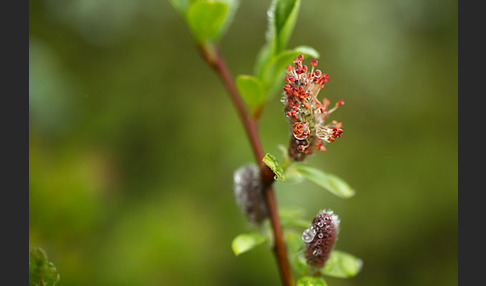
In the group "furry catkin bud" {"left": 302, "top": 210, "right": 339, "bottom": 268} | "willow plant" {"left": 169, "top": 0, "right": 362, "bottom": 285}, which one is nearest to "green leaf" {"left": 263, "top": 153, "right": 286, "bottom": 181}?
"willow plant" {"left": 169, "top": 0, "right": 362, "bottom": 285}

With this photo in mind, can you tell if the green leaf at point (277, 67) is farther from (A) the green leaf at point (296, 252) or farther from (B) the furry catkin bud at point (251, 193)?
(A) the green leaf at point (296, 252)

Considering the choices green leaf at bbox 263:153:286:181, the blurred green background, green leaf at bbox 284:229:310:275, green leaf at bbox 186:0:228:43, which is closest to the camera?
green leaf at bbox 263:153:286:181

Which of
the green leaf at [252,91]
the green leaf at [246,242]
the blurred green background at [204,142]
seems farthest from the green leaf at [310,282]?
the blurred green background at [204,142]

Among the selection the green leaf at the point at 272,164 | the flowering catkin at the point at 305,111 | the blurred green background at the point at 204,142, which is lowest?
the blurred green background at the point at 204,142

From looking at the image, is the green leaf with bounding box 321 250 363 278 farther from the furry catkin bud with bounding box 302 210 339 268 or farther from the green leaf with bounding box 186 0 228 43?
the green leaf with bounding box 186 0 228 43

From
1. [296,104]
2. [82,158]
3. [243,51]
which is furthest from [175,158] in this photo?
[296,104]

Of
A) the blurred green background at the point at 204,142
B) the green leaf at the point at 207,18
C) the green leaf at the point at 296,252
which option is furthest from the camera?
the blurred green background at the point at 204,142

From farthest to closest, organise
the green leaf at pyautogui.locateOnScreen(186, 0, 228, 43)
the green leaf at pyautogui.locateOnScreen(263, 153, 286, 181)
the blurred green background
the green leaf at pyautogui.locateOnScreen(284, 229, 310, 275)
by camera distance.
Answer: the blurred green background
the green leaf at pyautogui.locateOnScreen(186, 0, 228, 43)
the green leaf at pyautogui.locateOnScreen(284, 229, 310, 275)
the green leaf at pyautogui.locateOnScreen(263, 153, 286, 181)

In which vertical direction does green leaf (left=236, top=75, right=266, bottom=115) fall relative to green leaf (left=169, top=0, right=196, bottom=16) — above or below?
below
